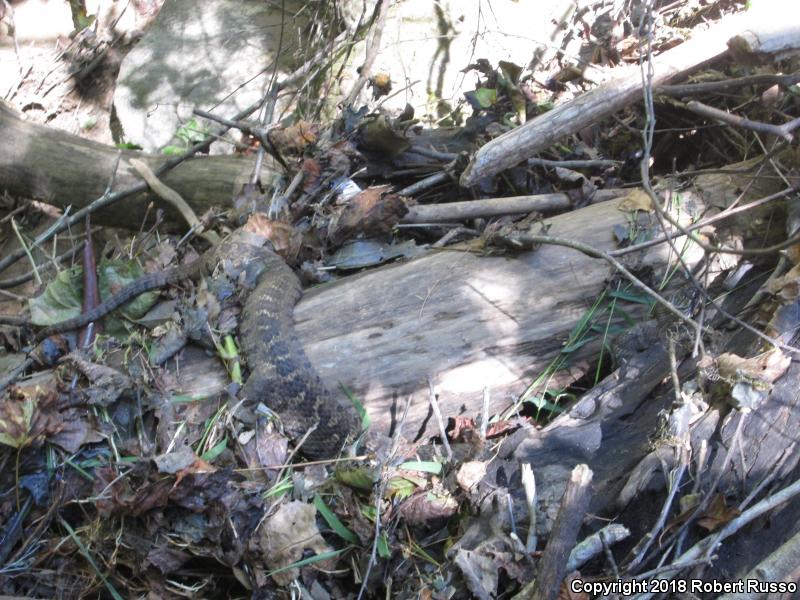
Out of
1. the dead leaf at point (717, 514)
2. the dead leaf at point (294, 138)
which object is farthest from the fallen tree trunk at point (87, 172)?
the dead leaf at point (717, 514)

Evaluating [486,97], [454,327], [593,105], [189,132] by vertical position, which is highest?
[189,132]

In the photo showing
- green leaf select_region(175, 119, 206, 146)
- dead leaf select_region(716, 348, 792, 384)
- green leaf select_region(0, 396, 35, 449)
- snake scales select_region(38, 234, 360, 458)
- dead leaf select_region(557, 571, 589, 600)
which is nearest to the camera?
dead leaf select_region(557, 571, 589, 600)

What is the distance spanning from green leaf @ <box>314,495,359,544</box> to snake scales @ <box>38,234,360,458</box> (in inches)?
15.3

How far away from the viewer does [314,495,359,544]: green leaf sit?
115 inches

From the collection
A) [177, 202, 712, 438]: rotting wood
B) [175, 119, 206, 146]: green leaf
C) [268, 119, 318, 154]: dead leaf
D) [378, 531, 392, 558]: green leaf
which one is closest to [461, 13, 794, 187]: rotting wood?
[177, 202, 712, 438]: rotting wood

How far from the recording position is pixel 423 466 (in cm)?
314

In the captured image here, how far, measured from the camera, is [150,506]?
2.96 m

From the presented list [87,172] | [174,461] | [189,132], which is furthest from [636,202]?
[189,132]

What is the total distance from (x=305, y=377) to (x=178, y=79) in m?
4.64

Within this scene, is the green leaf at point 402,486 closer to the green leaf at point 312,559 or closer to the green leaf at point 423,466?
the green leaf at point 423,466

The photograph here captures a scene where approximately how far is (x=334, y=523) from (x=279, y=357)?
0.95 metres

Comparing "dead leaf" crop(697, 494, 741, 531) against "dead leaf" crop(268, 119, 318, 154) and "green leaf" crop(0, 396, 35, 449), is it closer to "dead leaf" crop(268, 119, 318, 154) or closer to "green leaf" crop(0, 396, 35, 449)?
"green leaf" crop(0, 396, 35, 449)

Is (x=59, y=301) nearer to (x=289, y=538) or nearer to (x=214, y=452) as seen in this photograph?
(x=214, y=452)

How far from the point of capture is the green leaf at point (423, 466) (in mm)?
3131
